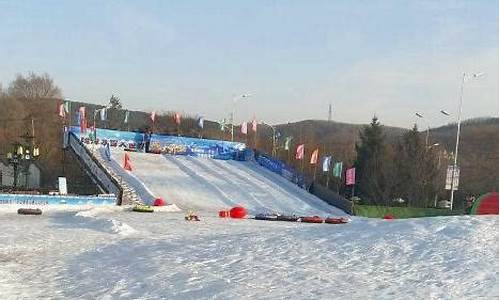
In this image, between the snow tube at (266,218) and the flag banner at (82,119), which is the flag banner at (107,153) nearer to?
the flag banner at (82,119)

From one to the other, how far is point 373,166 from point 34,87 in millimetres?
46734

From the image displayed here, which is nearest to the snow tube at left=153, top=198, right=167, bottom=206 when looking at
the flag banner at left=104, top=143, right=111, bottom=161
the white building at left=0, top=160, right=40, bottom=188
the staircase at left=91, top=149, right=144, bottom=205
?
the staircase at left=91, top=149, right=144, bottom=205

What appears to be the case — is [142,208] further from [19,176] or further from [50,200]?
[19,176]

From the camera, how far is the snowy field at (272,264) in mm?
10531

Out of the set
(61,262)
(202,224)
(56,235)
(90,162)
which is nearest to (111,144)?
(90,162)

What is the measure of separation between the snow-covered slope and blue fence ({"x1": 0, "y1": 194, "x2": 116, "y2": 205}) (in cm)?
426

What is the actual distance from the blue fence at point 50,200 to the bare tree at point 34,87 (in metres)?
52.9

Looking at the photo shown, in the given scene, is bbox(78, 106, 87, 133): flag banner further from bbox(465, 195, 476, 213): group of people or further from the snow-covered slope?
bbox(465, 195, 476, 213): group of people

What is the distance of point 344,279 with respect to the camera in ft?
36.6

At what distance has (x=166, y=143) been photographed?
4784 cm

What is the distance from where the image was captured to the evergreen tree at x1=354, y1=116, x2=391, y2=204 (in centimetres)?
5678

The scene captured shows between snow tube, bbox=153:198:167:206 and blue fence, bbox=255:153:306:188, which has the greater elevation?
blue fence, bbox=255:153:306:188

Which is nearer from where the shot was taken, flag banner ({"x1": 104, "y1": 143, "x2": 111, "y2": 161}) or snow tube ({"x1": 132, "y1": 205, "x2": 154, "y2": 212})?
snow tube ({"x1": 132, "y1": 205, "x2": 154, "y2": 212})

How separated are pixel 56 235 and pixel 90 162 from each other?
1933cm
